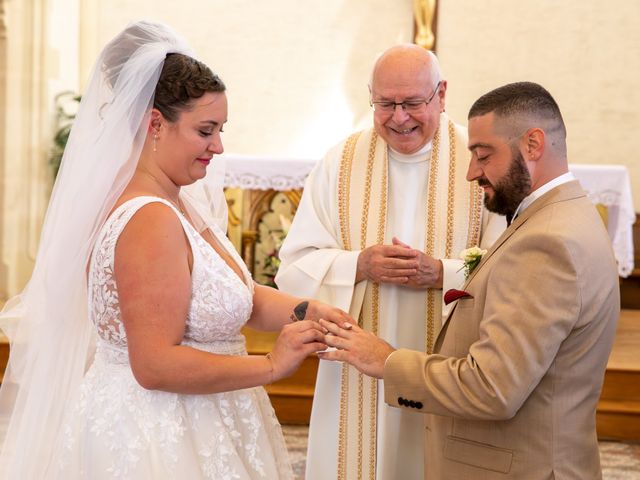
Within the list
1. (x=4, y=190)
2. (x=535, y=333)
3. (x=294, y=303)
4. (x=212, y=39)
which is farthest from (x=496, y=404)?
(x=212, y=39)

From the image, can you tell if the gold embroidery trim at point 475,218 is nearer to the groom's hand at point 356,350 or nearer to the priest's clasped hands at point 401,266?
the priest's clasped hands at point 401,266

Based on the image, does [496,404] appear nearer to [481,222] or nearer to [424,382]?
[424,382]

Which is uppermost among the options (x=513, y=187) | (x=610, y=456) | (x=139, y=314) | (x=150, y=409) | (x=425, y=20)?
(x=425, y=20)

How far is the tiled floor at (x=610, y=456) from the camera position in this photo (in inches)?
201

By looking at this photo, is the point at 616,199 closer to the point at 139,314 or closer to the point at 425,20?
the point at 425,20

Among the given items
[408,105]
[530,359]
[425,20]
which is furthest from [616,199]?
[530,359]

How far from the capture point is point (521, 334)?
226cm

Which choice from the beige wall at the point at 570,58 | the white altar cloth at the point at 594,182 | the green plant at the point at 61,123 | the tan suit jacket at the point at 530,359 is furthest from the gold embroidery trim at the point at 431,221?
the green plant at the point at 61,123

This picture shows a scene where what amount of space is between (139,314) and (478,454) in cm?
99

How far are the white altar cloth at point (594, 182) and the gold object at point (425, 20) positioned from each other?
8.47ft

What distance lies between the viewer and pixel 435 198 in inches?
143

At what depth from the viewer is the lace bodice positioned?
2367 mm

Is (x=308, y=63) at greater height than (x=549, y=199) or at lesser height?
greater

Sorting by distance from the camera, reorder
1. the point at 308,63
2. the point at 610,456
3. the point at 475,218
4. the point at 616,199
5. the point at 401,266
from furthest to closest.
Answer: the point at 308,63
the point at 616,199
the point at 610,456
the point at 475,218
the point at 401,266
